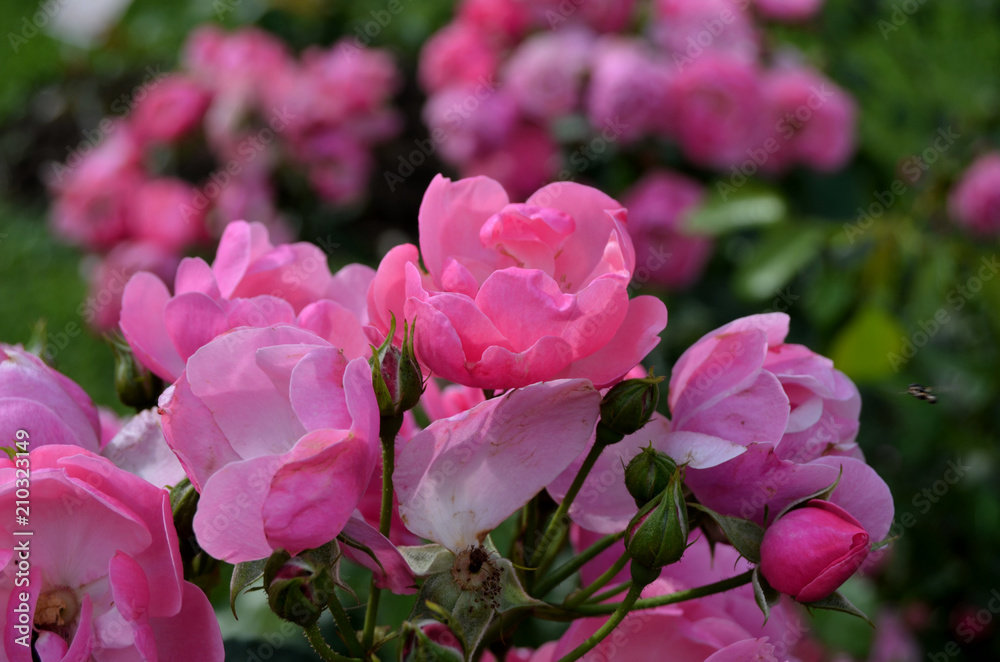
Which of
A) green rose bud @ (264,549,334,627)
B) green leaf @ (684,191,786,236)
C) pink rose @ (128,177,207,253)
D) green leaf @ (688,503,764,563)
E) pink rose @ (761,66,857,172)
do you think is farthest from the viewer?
pink rose @ (128,177,207,253)

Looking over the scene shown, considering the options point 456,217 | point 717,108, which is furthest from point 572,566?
point 717,108

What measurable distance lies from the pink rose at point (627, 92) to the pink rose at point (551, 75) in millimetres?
47

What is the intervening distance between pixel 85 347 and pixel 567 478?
311 centimetres

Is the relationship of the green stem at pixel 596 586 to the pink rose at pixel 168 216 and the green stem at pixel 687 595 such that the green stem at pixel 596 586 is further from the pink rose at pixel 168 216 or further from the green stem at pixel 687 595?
the pink rose at pixel 168 216

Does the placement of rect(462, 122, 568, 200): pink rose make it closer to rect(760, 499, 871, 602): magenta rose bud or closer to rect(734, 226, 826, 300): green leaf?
rect(734, 226, 826, 300): green leaf

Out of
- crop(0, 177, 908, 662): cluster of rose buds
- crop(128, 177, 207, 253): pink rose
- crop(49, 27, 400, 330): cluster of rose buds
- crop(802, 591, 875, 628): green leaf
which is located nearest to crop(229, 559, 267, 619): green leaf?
crop(0, 177, 908, 662): cluster of rose buds

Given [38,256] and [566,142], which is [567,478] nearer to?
[566,142]

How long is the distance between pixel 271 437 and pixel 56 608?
159 millimetres

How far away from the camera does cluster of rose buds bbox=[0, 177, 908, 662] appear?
0.47m

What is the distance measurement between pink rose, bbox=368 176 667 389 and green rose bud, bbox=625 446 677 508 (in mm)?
52

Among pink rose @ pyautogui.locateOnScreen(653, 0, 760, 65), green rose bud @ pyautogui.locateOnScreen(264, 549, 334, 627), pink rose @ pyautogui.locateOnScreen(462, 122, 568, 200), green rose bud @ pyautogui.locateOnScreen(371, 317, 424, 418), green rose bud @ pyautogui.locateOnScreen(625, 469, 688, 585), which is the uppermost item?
green rose bud @ pyautogui.locateOnScreen(371, 317, 424, 418)

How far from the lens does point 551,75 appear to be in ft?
6.35

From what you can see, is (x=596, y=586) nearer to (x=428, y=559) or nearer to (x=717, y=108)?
(x=428, y=559)

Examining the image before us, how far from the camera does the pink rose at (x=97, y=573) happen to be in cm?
48
